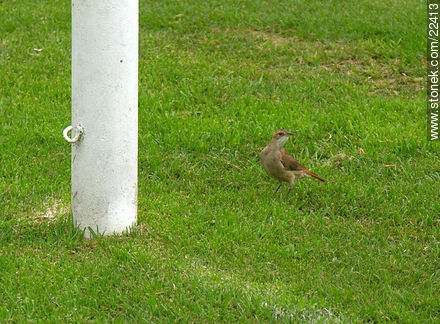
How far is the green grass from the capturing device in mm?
4812

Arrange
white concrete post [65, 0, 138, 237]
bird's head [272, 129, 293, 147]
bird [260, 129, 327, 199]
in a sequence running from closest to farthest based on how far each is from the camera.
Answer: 1. white concrete post [65, 0, 138, 237]
2. bird [260, 129, 327, 199]
3. bird's head [272, 129, 293, 147]

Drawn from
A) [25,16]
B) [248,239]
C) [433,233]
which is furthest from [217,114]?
[25,16]

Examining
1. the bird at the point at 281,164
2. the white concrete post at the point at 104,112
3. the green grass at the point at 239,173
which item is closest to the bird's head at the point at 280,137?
the bird at the point at 281,164

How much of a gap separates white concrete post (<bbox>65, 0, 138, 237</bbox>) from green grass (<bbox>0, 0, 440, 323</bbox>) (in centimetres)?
29

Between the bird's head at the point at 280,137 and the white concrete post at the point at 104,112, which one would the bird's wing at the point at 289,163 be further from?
the white concrete post at the point at 104,112

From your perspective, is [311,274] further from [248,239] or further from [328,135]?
[328,135]

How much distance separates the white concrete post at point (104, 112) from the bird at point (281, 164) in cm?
153

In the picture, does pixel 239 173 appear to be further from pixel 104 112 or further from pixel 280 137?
pixel 104 112

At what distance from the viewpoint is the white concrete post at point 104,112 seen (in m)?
5.17

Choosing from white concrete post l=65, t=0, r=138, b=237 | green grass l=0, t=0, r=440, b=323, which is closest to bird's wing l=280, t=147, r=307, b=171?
green grass l=0, t=0, r=440, b=323

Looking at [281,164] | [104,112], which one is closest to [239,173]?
[281,164]

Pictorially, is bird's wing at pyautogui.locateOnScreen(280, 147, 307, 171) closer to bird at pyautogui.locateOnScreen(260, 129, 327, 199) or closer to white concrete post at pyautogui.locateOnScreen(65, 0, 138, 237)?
bird at pyautogui.locateOnScreen(260, 129, 327, 199)

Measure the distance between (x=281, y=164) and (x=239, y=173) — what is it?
1.98ft

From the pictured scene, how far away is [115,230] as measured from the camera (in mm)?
5512
